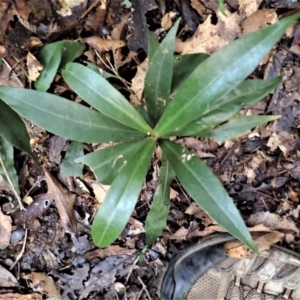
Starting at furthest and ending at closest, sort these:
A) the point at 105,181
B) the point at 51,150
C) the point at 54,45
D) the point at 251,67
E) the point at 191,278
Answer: the point at 191,278
the point at 51,150
the point at 54,45
the point at 105,181
the point at 251,67

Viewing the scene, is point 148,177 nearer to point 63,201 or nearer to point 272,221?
point 63,201

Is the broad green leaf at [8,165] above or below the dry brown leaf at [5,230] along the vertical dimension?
above

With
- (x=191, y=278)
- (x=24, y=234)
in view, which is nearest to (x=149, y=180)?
(x=191, y=278)

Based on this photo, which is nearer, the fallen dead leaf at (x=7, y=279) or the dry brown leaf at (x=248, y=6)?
the dry brown leaf at (x=248, y=6)

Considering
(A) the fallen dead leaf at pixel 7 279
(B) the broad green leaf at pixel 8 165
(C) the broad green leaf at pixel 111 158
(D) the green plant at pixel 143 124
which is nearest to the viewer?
(D) the green plant at pixel 143 124

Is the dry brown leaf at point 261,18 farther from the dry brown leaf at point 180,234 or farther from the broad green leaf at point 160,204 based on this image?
the dry brown leaf at point 180,234

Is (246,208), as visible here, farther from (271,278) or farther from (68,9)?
(68,9)

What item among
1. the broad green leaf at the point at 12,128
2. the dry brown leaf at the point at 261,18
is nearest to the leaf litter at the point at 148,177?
the dry brown leaf at the point at 261,18
